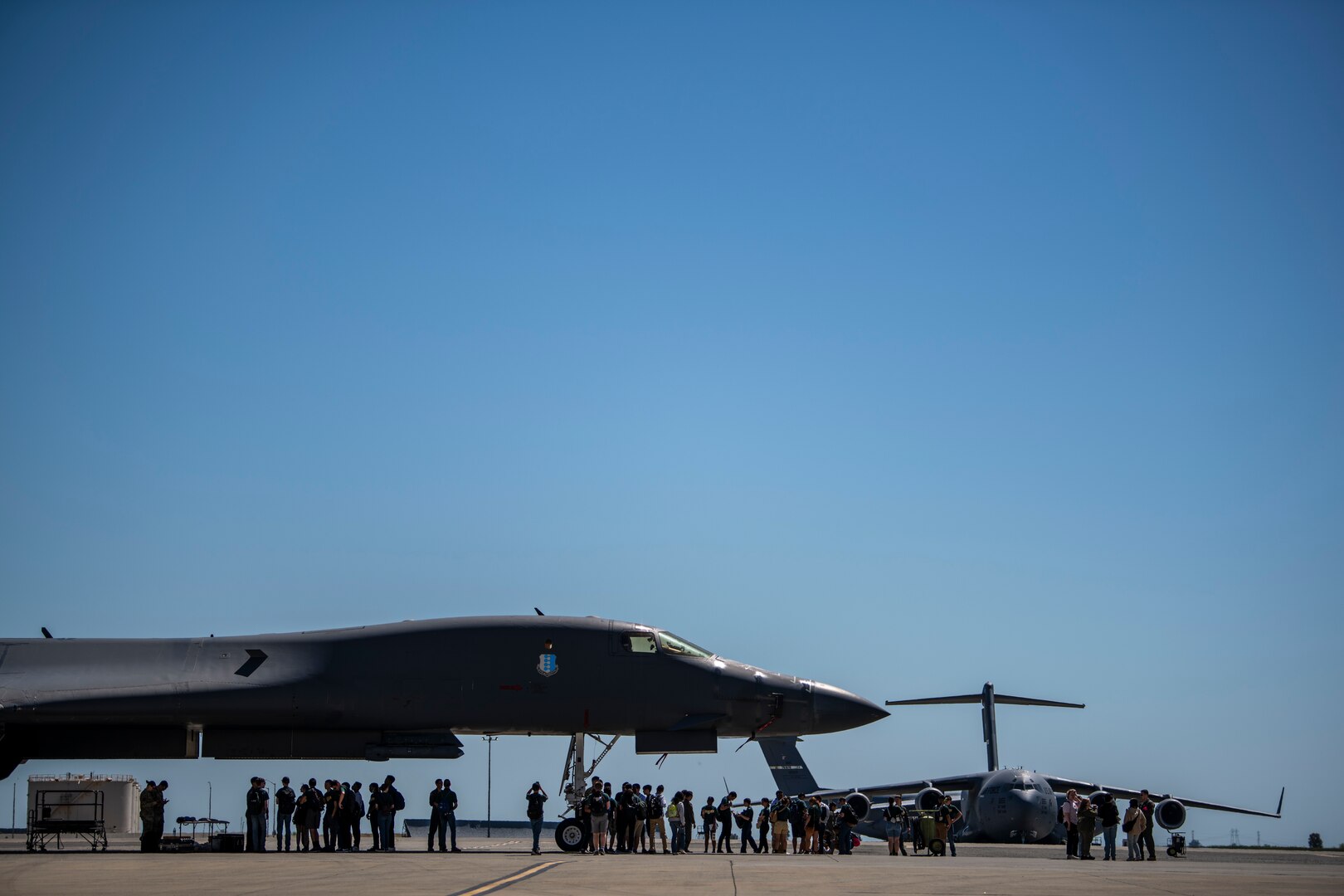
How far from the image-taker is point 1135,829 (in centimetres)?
2459

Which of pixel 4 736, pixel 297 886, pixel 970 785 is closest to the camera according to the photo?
pixel 297 886

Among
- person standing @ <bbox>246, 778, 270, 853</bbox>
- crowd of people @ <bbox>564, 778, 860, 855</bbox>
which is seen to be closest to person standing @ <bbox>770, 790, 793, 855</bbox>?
crowd of people @ <bbox>564, 778, 860, 855</bbox>

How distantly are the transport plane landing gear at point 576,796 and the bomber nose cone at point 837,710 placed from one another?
11.5ft

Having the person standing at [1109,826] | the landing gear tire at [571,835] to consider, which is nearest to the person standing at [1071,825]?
the person standing at [1109,826]

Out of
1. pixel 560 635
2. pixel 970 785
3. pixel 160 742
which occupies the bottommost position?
pixel 970 785

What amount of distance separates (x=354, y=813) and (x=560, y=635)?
4764 mm

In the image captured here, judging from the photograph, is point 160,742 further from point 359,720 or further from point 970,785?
point 970,785

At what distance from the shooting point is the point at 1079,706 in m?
46.6

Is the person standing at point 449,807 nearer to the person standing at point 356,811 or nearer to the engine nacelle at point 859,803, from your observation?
the person standing at point 356,811

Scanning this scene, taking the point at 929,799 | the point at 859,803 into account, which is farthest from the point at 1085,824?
the point at 859,803

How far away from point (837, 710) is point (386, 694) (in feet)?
25.3

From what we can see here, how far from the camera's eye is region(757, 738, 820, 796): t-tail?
45625mm

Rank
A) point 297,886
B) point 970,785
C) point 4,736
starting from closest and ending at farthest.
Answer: point 297,886, point 4,736, point 970,785

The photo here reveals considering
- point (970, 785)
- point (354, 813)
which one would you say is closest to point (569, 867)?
point (354, 813)
